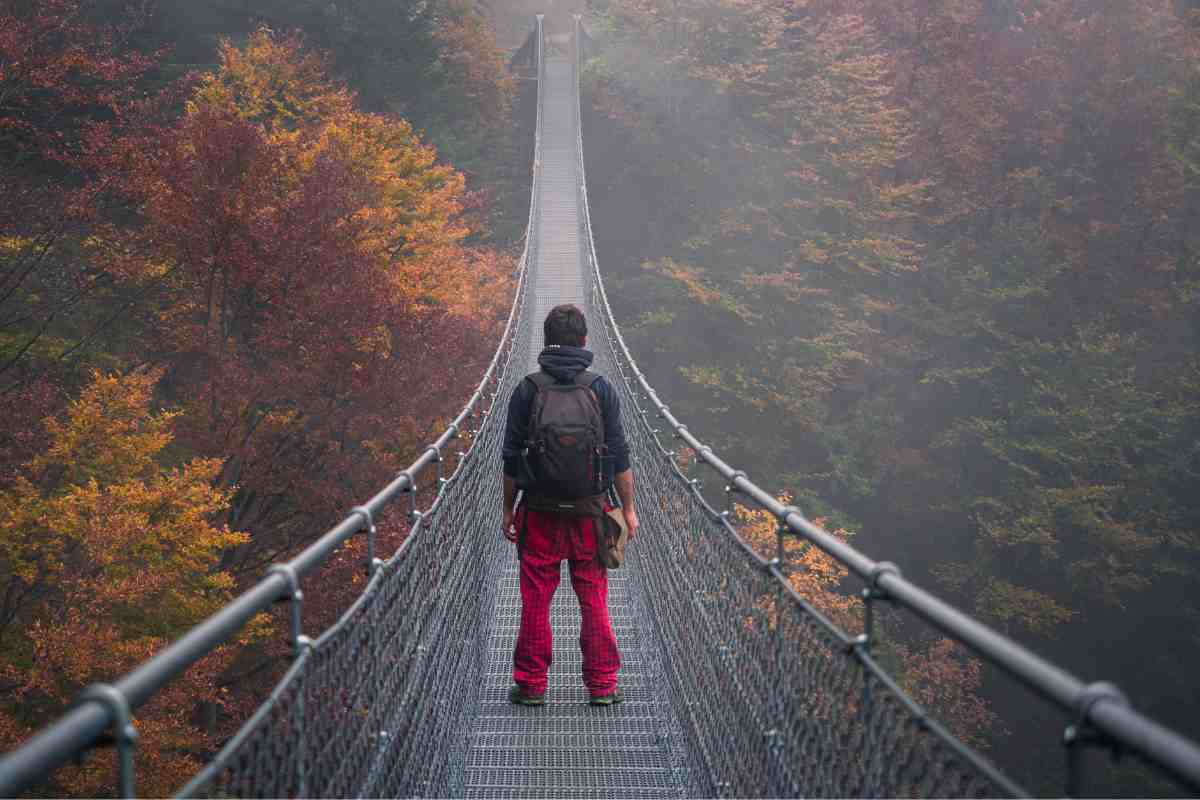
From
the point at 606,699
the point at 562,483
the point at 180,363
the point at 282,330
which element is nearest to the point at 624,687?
the point at 606,699

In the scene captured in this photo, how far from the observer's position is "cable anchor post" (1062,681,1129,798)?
2.50 ft

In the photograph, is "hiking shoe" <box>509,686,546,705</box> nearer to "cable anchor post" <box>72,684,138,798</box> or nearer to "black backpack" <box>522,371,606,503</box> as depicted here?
"black backpack" <box>522,371,606,503</box>

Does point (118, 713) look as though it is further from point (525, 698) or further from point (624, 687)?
point (624, 687)

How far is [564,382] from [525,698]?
92 centimetres

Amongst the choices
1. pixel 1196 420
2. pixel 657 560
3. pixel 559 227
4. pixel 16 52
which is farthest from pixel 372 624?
pixel 1196 420

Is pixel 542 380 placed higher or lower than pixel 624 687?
higher

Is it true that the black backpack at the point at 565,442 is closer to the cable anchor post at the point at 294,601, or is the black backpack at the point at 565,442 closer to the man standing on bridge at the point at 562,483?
the man standing on bridge at the point at 562,483

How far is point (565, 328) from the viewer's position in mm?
2590

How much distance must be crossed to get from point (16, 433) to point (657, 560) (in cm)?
591

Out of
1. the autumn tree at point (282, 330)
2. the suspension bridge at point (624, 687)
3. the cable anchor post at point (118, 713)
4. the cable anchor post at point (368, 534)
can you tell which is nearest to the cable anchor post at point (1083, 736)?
the suspension bridge at point (624, 687)

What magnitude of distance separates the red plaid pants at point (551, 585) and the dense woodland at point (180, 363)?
14.7 feet

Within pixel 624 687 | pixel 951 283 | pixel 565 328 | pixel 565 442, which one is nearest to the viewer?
pixel 565 442

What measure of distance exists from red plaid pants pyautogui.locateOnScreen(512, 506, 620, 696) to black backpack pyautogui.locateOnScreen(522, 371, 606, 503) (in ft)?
0.50

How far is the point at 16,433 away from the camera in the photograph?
23.7ft
